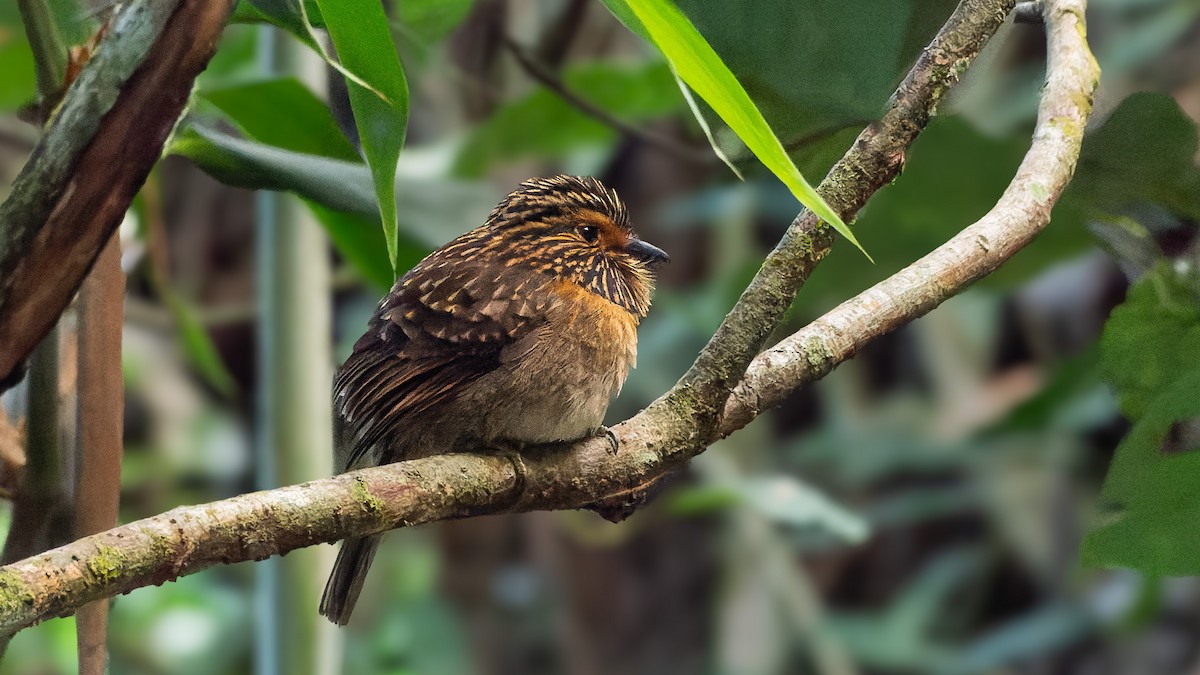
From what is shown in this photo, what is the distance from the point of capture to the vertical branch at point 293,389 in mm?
1157

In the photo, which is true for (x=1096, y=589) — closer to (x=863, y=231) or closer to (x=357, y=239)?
(x=863, y=231)

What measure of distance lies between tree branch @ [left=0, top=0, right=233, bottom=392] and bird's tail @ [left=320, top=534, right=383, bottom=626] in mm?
372

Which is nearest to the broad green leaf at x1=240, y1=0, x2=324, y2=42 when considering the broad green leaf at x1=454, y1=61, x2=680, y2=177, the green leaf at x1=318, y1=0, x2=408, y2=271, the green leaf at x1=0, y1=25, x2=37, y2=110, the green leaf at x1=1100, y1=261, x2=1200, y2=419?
the green leaf at x1=318, y1=0, x2=408, y2=271

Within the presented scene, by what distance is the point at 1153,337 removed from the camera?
3.52ft

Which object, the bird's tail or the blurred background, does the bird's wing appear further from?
the blurred background

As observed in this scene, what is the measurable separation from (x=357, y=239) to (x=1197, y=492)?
84 cm

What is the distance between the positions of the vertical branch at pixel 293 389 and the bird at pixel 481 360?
0.14m

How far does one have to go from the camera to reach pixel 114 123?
673 mm

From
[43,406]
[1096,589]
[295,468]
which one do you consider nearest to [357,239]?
[295,468]

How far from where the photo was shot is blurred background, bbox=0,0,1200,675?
1759 mm

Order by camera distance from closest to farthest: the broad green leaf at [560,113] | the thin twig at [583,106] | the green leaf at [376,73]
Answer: the green leaf at [376,73] → the thin twig at [583,106] → the broad green leaf at [560,113]

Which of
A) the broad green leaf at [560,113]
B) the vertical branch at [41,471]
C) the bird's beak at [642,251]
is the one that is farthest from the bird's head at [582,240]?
the broad green leaf at [560,113]

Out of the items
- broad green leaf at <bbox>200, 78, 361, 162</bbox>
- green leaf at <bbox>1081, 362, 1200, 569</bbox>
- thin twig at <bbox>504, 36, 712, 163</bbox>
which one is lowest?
green leaf at <bbox>1081, 362, 1200, 569</bbox>

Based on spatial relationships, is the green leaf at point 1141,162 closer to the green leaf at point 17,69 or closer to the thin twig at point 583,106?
the thin twig at point 583,106
